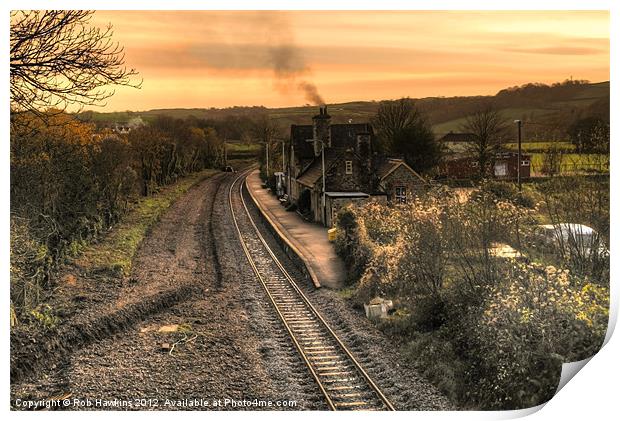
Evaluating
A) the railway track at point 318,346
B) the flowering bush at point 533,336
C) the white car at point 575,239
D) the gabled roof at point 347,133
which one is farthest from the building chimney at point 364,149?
the flowering bush at point 533,336

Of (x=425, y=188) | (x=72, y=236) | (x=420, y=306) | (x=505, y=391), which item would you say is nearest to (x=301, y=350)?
(x=420, y=306)

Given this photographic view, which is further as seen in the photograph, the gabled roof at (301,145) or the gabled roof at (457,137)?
the gabled roof at (301,145)

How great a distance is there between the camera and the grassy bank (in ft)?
40.6

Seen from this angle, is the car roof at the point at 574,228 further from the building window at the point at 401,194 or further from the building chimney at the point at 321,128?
the building chimney at the point at 321,128

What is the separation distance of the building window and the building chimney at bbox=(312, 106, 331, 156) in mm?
2059

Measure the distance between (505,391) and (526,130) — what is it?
4882mm

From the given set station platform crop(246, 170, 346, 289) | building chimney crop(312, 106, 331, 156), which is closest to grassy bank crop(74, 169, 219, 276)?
station platform crop(246, 170, 346, 289)

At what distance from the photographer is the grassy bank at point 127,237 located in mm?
12375

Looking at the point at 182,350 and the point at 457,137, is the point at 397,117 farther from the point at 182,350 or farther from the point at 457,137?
the point at 182,350

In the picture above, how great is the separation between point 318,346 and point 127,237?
20.6 feet

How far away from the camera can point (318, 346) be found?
32.8ft

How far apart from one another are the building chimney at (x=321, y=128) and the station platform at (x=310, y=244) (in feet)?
7.58

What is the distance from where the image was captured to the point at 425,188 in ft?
40.8

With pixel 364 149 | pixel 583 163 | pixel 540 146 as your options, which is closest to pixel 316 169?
pixel 364 149
